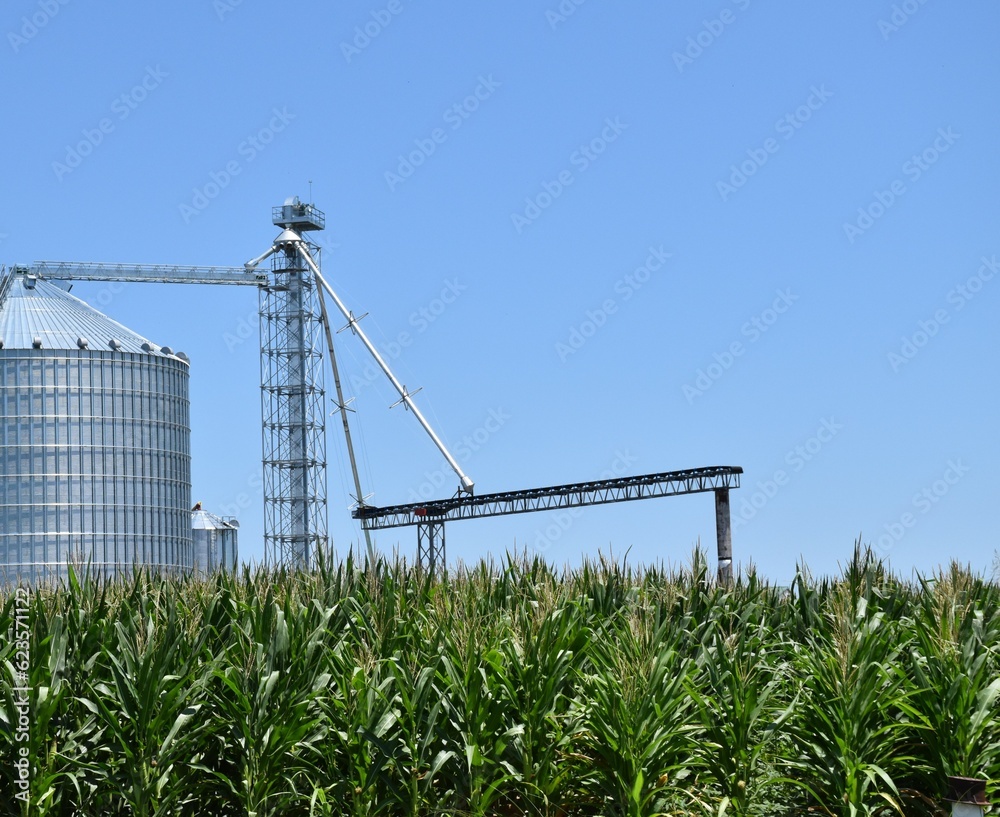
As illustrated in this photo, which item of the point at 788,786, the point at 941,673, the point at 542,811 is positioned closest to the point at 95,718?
the point at 542,811

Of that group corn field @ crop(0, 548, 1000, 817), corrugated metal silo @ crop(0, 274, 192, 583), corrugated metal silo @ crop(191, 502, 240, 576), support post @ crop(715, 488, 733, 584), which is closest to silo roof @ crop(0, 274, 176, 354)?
corrugated metal silo @ crop(0, 274, 192, 583)

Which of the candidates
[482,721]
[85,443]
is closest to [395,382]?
[85,443]

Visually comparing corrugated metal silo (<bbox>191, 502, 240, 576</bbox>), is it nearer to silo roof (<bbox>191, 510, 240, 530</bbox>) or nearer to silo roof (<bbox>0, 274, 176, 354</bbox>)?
silo roof (<bbox>191, 510, 240, 530</bbox>)

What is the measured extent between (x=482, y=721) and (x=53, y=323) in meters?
72.5

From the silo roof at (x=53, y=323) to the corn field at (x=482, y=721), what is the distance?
220ft

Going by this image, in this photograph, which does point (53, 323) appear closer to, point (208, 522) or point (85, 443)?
point (85, 443)

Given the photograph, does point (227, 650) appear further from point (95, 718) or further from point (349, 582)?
point (349, 582)

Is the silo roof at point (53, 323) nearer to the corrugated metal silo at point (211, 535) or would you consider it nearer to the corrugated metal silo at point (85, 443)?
the corrugated metal silo at point (85, 443)

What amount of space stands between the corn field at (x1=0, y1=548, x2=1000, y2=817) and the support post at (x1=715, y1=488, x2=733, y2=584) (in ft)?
127

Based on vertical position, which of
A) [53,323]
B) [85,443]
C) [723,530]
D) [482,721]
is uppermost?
[53,323]

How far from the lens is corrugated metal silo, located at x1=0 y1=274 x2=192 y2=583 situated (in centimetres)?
7281

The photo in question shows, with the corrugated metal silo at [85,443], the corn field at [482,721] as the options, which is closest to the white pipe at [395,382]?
the corrugated metal silo at [85,443]

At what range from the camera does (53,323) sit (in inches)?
3059

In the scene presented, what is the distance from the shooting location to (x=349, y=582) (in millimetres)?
14672
